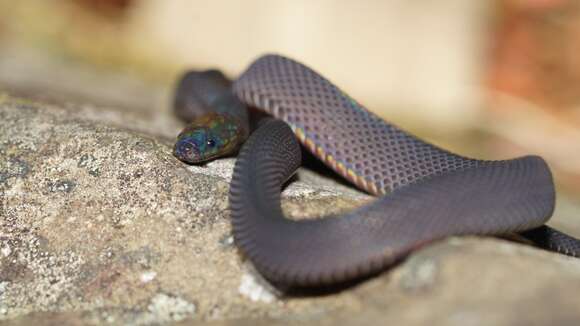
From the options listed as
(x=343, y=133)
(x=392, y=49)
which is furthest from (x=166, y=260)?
(x=392, y=49)

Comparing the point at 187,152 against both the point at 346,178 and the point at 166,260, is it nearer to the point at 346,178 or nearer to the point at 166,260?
the point at 166,260

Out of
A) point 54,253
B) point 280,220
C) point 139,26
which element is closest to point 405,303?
point 280,220

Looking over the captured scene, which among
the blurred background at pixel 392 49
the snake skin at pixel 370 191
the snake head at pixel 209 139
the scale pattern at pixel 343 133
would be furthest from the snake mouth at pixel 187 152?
the blurred background at pixel 392 49

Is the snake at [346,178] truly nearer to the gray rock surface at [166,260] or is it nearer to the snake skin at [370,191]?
the snake skin at [370,191]

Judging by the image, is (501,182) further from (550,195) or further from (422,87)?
(422,87)

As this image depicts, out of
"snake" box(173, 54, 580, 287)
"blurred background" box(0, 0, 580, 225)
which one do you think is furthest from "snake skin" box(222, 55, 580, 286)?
"blurred background" box(0, 0, 580, 225)
